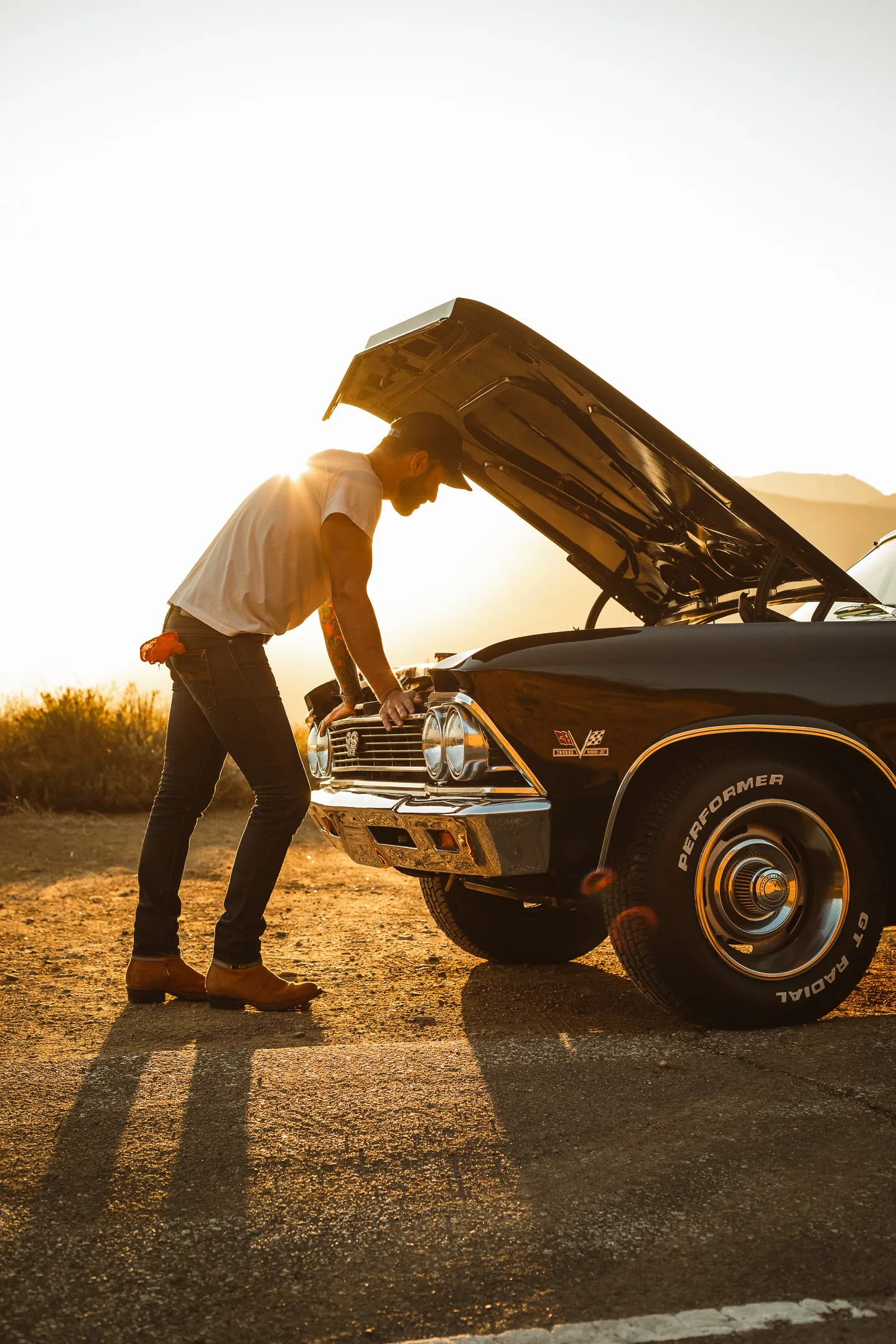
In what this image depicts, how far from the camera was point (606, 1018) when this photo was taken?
415 centimetres

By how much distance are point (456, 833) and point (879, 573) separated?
2540 mm

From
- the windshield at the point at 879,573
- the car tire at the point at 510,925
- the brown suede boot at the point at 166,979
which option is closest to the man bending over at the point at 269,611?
Result: the brown suede boot at the point at 166,979

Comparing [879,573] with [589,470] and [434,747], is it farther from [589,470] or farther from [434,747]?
[434,747]

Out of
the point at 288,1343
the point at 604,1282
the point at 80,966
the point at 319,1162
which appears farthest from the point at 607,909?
the point at 80,966

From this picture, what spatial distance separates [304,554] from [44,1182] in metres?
2.37

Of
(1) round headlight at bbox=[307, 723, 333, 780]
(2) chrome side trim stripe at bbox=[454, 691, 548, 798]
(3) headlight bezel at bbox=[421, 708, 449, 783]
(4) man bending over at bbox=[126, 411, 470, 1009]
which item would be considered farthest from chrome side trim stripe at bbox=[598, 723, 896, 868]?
(1) round headlight at bbox=[307, 723, 333, 780]

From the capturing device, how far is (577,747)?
3602 mm

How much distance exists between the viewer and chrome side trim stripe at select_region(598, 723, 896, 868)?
3604mm

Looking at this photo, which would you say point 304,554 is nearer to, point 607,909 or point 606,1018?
point 607,909

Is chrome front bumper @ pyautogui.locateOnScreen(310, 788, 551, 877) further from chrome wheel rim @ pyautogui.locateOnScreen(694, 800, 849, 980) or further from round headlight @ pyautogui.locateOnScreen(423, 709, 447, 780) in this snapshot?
chrome wheel rim @ pyautogui.locateOnScreen(694, 800, 849, 980)

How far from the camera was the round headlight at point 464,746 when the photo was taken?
12.0ft

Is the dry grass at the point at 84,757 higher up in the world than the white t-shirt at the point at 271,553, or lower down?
lower down

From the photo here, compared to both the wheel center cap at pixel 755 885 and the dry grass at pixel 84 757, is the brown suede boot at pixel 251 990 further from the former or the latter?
the dry grass at pixel 84 757

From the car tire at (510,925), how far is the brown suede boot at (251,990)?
30.9 inches
